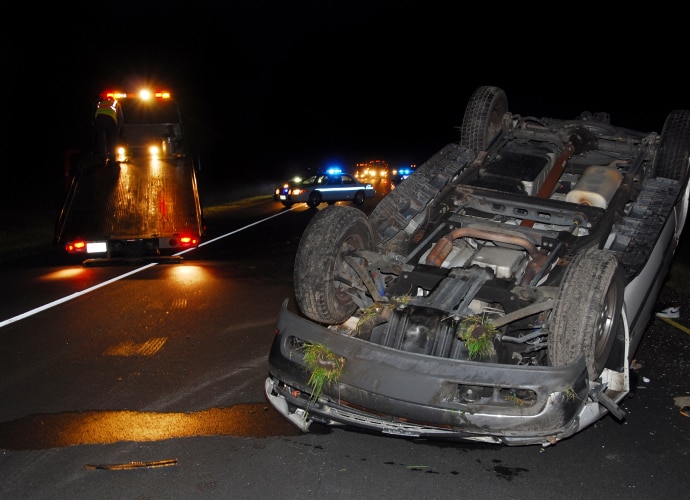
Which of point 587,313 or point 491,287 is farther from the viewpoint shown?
point 491,287

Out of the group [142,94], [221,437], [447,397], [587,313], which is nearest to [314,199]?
[142,94]

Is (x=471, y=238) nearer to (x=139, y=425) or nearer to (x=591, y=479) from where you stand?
(x=591, y=479)

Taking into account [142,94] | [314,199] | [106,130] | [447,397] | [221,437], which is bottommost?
[314,199]

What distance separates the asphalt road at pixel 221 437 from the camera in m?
4.06

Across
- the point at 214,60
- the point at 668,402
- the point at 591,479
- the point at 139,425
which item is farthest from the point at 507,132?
the point at 214,60

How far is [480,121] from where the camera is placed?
25.0 feet

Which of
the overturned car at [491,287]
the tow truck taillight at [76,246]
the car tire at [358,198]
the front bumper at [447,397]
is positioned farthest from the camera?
the car tire at [358,198]

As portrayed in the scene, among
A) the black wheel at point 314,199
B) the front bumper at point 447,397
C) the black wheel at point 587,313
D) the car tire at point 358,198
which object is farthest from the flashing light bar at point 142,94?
the car tire at point 358,198

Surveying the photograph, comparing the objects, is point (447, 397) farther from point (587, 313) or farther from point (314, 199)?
point (314, 199)

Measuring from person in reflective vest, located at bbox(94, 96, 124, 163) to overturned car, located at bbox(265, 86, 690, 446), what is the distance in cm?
688

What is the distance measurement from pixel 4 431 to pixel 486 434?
3.47m

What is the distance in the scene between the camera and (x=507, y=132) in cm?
784

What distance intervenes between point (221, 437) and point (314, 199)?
2145 centimetres

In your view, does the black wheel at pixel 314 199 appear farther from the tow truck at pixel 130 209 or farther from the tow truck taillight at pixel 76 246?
the tow truck taillight at pixel 76 246
